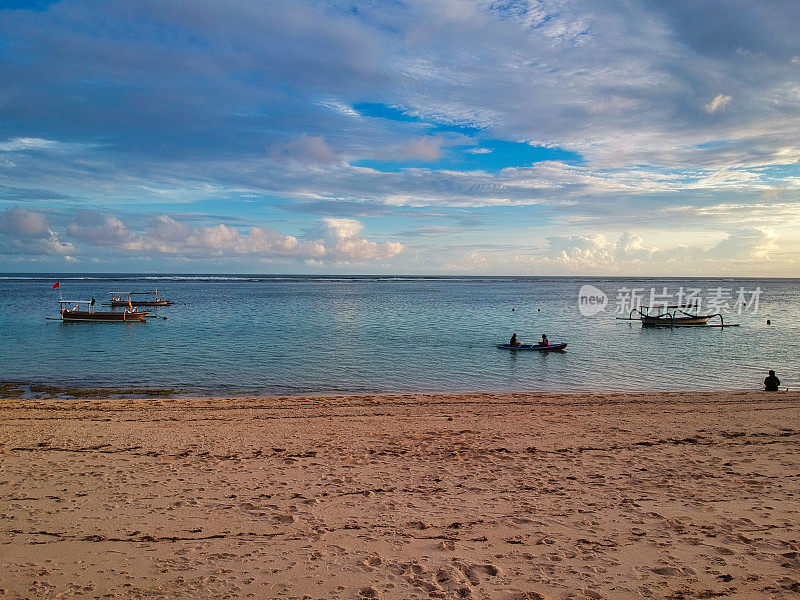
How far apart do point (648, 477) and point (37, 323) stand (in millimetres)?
54212

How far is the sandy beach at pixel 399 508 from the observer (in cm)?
593

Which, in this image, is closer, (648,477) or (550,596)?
(550,596)

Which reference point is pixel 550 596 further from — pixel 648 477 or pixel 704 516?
pixel 648 477

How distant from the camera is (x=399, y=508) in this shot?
8008 millimetres

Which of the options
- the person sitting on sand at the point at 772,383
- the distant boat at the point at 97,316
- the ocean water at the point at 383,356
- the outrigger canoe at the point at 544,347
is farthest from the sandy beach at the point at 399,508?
the distant boat at the point at 97,316

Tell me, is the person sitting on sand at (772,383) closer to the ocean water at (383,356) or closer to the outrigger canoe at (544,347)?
the ocean water at (383,356)

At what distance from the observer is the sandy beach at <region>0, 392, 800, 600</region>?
19.5ft

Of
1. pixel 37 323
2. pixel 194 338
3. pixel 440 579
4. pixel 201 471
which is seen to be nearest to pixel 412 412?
pixel 201 471

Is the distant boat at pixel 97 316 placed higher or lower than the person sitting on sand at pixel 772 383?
lower

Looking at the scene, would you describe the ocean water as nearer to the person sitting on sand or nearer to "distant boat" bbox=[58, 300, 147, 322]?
"distant boat" bbox=[58, 300, 147, 322]

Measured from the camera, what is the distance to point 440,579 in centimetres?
596

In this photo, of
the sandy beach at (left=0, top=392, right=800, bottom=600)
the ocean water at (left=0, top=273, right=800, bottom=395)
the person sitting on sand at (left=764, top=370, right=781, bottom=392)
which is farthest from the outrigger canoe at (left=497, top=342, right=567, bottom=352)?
the sandy beach at (left=0, top=392, right=800, bottom=600)

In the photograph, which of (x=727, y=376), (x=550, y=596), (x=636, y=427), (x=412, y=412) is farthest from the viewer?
(x=727, y=376)

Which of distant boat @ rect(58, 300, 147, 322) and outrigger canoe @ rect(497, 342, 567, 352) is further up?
outrigger canoe @ rect(497, 342, 567, 352)
